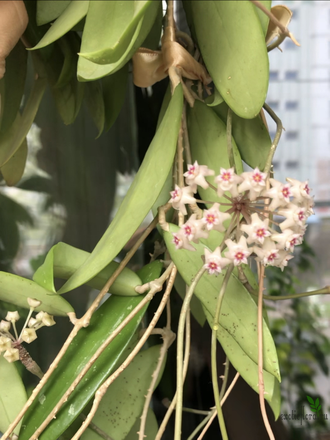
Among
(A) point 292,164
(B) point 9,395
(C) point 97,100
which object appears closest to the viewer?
(B) point 9,395

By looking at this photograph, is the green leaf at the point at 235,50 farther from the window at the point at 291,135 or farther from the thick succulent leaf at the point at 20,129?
the window at the point at 291,135

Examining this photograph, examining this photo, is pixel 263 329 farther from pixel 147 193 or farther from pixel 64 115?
pixel 64 115

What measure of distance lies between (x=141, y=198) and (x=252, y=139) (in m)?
0.15

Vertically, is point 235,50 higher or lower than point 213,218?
higher

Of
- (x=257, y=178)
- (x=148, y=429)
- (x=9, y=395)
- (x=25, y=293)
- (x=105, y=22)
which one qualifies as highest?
(x=105, y=22)

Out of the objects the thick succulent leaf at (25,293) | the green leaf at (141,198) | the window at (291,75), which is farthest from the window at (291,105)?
the thick succulent leaf at (25,293)

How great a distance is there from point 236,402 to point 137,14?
540mm

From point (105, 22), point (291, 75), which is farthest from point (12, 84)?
point (291, 75)

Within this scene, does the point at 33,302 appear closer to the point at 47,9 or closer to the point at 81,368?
the point at 81,368

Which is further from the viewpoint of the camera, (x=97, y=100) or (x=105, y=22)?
(x=97, y=100)

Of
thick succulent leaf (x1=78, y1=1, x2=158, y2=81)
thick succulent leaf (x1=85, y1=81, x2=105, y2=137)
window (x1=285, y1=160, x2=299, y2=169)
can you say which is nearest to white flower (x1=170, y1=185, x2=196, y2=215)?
thick succulent leaf (x1=78, y1=1, x2=158, y2=81)

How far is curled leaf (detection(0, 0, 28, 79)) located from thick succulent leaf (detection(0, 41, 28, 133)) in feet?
0.32

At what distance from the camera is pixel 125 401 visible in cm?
41

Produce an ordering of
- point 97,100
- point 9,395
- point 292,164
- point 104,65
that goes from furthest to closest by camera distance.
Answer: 1. point 292,164
2. point 97,100
3. point 9,395
4. point 104,65
